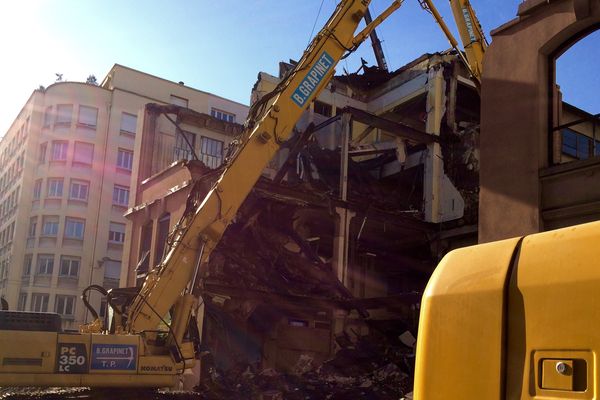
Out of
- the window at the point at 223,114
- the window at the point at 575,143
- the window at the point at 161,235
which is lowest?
the window at the point at 161,235

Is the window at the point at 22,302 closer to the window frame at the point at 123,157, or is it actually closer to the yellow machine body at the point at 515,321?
the window frame at the point at 123,157

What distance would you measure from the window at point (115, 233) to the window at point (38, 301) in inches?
239

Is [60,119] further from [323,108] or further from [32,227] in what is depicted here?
[323,108]

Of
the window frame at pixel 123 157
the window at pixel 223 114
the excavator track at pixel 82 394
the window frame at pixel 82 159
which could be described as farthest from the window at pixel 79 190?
the excavator track at pixel 82 394

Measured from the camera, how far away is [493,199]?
10367mm

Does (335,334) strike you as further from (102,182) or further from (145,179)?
(102,182)

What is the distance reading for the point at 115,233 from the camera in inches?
1886

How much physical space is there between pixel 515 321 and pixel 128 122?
49872mm

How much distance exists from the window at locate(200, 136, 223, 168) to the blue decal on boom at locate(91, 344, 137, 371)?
1718 centimetres

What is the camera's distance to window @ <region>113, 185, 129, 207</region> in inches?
1917

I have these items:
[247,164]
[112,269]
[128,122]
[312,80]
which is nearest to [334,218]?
[312,80]

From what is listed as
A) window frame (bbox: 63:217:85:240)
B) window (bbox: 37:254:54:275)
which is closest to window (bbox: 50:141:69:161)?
window frame (bbox: 63:217:85:240)

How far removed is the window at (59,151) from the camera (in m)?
48.3

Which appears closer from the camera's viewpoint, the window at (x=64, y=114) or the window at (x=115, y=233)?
the window at (x=115, y=233)
